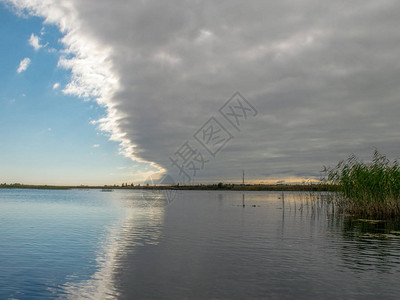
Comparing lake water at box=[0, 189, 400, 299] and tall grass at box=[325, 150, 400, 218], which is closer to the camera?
lake water at box=[0, 189, 400, 299]

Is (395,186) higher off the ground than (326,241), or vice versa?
(395,186)

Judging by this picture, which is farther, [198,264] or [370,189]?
[370,189]

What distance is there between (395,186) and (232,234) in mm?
19838

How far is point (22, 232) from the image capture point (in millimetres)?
24219

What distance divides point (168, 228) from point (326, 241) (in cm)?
1263

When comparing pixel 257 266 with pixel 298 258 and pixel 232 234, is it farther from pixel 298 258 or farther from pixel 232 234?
pixel 232 234

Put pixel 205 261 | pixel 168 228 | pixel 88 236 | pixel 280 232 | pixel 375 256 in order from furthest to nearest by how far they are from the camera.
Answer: pixel 168 228 → pixel 280 232 → pixel 88 236 → pixel 375 256 → pixel 205 261

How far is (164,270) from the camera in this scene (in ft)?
45.8

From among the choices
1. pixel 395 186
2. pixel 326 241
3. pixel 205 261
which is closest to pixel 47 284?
pixel 205 261

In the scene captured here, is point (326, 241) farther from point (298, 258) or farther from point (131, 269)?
point (131, 269)

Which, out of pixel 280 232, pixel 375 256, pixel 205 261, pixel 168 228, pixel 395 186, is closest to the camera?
pixel 205 261

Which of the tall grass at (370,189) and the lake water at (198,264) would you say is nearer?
the lake water at (198,264)

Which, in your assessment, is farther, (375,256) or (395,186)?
(395,186)

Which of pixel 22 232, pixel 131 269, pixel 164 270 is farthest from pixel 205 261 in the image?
pixel 22 232
